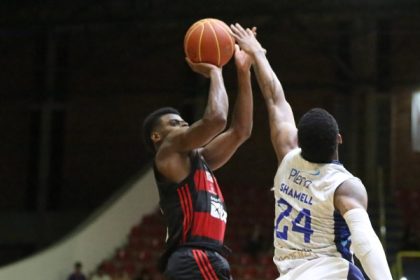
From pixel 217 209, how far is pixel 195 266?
32 centimetres

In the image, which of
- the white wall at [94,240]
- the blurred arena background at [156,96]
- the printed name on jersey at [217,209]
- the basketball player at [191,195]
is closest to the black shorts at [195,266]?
the basketball player at [191,195]

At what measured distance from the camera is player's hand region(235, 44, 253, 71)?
453cm

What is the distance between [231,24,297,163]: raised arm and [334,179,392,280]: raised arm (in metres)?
0.65

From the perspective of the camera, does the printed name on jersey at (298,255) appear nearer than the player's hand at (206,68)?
Yes

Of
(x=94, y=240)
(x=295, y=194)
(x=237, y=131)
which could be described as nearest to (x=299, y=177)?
(x=295, y=194)

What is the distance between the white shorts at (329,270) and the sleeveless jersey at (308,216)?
0.03 m

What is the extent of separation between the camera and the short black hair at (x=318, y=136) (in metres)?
3.59

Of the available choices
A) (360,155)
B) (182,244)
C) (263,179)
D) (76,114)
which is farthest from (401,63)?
(182,244)

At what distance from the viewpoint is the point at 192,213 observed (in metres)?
4.09

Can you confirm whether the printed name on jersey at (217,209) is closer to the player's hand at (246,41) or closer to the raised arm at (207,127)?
the raised arm at (207,127)

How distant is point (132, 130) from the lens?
17359 mm

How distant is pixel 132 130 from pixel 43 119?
1.87 meters

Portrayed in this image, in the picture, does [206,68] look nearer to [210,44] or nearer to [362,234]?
[210,44]

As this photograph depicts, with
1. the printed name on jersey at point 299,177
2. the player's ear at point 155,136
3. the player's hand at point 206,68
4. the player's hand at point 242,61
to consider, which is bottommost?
the printed name on jersey at point 299,177
